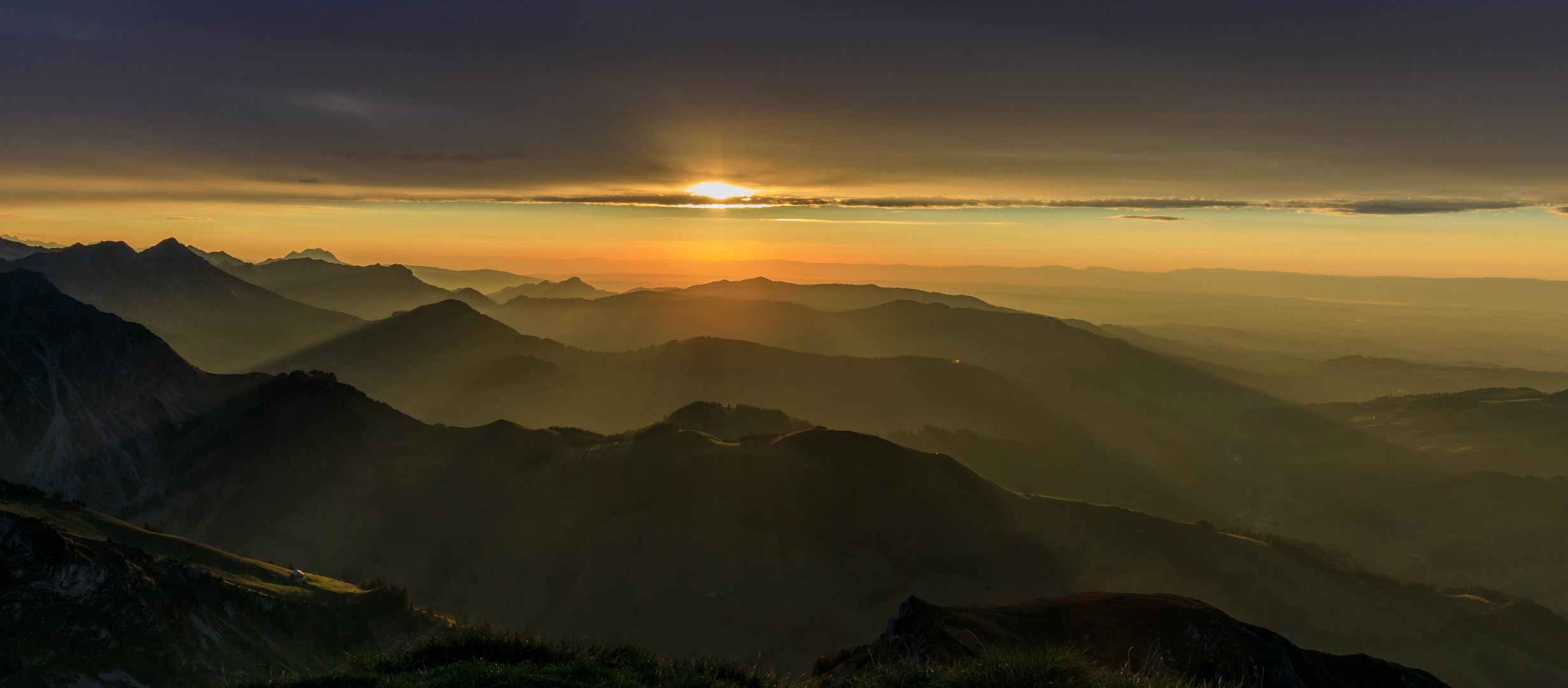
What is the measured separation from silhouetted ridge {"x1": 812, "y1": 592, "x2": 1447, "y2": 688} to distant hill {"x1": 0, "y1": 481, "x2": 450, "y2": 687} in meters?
46.5

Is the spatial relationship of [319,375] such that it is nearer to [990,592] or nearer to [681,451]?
[681,451]

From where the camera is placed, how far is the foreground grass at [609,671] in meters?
12.8

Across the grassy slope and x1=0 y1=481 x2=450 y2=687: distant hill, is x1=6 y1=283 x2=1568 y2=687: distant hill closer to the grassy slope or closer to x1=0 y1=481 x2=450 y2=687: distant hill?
the grassy slope

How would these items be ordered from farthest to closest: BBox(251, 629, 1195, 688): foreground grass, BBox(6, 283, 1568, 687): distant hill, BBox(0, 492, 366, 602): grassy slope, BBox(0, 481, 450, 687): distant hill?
BBox(6, 283, 1568, 687): distant hill
BBox(0, 492, 366, 602): grassy slope
BBox(0, 481, 450, 687): distant hill
BBox(251, 629, 1195, 688): foreground grass

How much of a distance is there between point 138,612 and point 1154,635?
87789mm

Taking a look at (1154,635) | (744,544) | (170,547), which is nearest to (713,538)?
(744,544)

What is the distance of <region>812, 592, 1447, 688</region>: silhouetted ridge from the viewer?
1629 inches

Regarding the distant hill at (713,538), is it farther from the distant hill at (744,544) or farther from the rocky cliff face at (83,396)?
the rocky cliff face at (83,396)

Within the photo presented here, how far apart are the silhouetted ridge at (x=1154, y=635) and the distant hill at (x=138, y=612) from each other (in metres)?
46.5

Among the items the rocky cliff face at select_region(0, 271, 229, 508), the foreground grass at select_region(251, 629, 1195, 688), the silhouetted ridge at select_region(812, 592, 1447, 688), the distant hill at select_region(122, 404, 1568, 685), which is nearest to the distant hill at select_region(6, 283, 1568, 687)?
the distant hill at select_region(122, 404, 1568, 685)

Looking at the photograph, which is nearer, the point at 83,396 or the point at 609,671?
the point at 609,671

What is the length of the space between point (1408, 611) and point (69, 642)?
19185 centimetres

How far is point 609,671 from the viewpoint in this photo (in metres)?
16.2

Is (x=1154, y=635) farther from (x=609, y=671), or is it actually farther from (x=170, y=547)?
(x=170, y=547)
